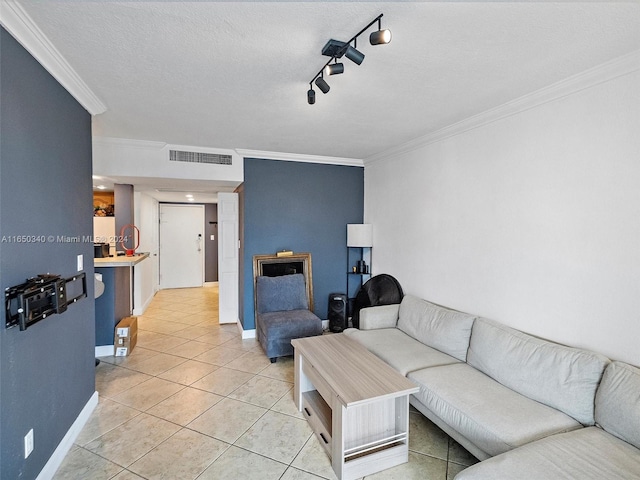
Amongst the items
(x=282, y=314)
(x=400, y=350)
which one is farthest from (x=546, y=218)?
(x=282, y=314)

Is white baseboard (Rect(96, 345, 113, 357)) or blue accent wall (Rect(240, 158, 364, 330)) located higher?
blue accent wall (Rect(240, 158, 364, 330))

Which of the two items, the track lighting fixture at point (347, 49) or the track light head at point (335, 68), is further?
the track light head at point (335, 68)

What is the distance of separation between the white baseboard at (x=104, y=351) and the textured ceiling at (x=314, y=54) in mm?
2611

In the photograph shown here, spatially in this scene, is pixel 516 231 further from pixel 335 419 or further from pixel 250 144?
pixel 250 144

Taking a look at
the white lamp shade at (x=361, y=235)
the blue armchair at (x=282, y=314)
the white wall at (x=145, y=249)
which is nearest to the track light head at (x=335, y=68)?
the blue armchair at (x=282, y=314)

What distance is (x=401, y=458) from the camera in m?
2.08

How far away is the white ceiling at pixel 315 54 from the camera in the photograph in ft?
5.03

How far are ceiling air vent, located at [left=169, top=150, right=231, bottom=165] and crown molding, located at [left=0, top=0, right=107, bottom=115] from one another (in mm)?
1467

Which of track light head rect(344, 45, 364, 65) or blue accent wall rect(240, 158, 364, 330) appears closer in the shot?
track light head rect(344, 45, 364, 65)

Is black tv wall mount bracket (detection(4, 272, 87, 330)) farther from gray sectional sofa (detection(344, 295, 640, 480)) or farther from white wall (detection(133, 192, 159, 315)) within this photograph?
white wall (detection(133, 192, 159, 315))

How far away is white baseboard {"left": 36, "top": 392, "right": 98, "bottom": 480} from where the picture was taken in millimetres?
1899

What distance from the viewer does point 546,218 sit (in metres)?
2.39

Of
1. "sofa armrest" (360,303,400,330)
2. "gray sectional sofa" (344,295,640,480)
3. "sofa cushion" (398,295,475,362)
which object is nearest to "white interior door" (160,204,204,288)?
"sofa armrest" (360,303,400,330)

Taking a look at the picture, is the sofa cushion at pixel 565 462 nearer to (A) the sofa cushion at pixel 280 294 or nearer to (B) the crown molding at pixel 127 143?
(A) the sofa cushion at pixel 280 294
